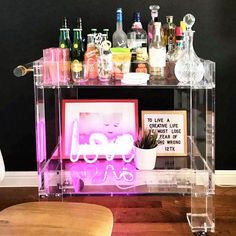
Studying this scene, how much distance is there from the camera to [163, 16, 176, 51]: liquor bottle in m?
3.06

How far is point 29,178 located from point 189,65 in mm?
1501

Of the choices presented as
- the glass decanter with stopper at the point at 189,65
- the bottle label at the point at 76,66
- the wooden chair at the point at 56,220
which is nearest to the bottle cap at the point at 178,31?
the glass decanter with stopper at the point at 189,65

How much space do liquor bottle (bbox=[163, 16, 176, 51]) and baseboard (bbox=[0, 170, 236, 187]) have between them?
1033 mm

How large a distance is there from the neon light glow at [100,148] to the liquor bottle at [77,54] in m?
0.45

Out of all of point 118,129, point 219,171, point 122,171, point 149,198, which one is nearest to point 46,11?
point 118,129

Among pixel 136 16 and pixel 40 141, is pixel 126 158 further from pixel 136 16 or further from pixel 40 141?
pixel 136 16

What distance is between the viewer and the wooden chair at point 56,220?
1687mm

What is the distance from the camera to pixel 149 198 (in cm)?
324

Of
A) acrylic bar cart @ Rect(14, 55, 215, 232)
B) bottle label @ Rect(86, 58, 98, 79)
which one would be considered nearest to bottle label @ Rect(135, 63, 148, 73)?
acrylic bar cart @ Rect(14, 55, 215, 232)

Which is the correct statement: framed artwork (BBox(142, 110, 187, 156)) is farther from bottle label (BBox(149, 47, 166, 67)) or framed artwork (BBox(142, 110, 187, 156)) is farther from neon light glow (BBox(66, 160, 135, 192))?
bottle label (BBox(149, 47, 166, 67))

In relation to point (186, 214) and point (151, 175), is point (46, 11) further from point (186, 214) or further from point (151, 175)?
point (186, 214)

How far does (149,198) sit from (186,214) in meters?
0.35

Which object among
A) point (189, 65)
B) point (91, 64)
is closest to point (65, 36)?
point (91, 64)

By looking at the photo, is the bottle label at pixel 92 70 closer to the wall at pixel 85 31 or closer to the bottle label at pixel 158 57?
the bottle label at pixel 158 57
